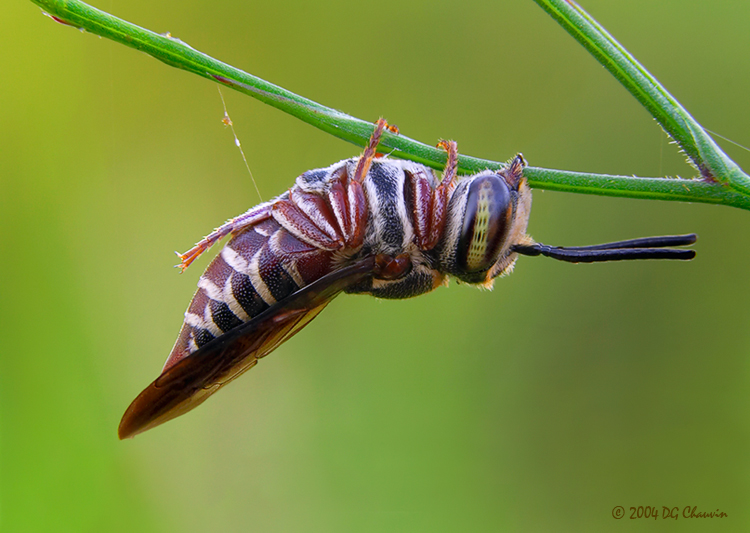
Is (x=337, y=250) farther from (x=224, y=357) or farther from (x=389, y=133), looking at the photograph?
(x=389, y=133)

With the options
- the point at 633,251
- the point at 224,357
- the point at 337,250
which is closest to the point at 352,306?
the point at 337,250

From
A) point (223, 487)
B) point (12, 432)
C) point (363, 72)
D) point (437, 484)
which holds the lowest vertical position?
point (437, 484)

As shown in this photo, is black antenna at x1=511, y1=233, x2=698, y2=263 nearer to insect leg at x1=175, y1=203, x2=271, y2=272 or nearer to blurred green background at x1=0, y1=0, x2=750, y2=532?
insect leg at x1=175, y1=203, x2=271, y2=272

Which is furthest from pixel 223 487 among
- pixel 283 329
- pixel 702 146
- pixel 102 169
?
pixel 702 146

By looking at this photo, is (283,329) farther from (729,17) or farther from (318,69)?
(729,17)

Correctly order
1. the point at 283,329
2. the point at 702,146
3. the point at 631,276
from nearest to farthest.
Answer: the point at 702,146 → the point at 283,329 → the point at 631,276

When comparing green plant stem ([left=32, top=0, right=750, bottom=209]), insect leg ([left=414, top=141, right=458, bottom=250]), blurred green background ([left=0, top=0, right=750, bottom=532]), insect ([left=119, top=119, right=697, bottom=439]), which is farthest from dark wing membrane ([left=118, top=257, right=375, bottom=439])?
blurred green background ([left=0, top=0, right=750, bottom=532])

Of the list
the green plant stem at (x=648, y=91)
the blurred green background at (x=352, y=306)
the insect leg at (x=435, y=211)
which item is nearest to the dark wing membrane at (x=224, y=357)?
the insect leg at (x=435, y=211)
